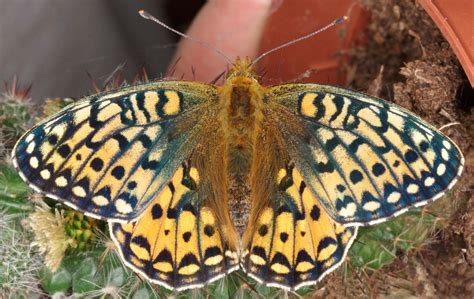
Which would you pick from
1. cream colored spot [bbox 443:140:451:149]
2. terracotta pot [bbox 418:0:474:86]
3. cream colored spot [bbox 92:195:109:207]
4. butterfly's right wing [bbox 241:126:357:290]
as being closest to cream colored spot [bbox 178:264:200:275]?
butterfly's right wing [bbox 241:126:357:290]

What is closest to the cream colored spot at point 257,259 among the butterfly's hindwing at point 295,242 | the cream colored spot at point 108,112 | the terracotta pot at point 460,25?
the butterfly's hindwing at point 295,242

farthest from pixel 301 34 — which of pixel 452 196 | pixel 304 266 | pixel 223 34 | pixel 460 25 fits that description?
pixel 304 266

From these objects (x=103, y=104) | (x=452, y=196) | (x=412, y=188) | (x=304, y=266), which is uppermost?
(x=103, y=104)

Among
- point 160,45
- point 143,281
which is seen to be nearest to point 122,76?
point 160,45

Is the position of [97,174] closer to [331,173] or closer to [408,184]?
[331,173]

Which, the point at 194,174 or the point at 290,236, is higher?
the point at 194,174

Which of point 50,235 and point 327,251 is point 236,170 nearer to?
point 327,251
